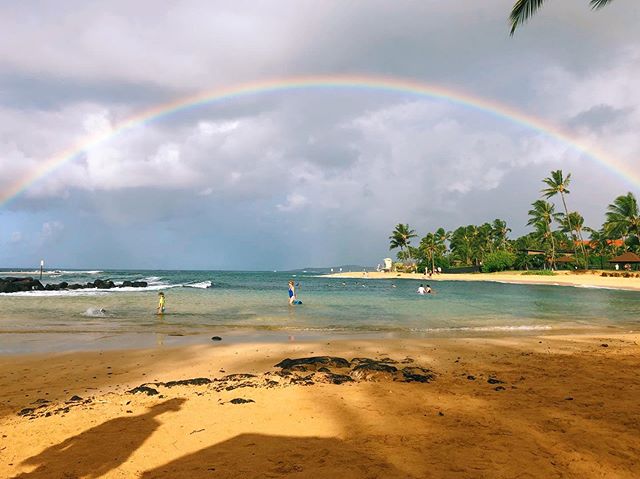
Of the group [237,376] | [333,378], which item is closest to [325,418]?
[333,378]

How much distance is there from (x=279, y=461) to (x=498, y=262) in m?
97.1

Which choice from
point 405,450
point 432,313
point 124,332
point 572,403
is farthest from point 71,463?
point 432,313

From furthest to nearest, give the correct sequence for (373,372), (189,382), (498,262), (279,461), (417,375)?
(498,262), (373,372), (417,375), (189,382), (279,461)

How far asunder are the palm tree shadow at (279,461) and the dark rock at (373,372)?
3.41 meters

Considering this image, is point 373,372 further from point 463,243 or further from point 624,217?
point 463,243

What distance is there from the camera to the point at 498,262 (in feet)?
303

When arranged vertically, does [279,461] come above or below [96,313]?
above

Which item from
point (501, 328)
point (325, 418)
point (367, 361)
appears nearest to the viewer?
point (325, 418)

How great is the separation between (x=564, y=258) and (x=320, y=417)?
323 ft

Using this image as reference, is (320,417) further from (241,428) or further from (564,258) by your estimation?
(564,258)

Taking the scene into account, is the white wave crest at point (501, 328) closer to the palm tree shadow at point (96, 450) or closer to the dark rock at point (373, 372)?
the dark rock at point (373, 372)

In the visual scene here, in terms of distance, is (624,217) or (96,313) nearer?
(96,313)

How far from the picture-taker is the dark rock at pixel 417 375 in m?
8.61

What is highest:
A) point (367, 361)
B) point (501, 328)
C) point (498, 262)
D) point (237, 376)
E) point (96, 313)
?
point (498, 262)
